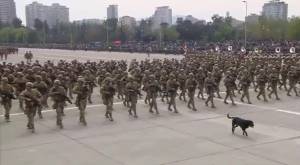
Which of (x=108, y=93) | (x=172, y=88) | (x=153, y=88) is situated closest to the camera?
(x=108, y=93)

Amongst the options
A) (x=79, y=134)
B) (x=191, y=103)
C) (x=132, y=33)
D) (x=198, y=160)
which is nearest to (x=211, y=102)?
(x=191, y=103)

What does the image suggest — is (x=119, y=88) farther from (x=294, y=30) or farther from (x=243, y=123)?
(x=294, y=30)

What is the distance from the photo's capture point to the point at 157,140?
47.5 feet

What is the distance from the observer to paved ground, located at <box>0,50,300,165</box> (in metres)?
12.4

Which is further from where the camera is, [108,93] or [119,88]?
[119,88]

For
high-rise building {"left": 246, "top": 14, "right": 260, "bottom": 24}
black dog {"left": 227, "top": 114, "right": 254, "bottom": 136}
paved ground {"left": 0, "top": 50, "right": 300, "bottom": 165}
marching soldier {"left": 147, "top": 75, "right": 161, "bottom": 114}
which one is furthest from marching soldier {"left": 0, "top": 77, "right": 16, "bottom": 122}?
high-rise building {"left": 246, "top": 14, "right": 260, "bottom": 24}

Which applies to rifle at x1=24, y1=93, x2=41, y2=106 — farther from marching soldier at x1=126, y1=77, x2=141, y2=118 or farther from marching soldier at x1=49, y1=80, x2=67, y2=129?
marching soldier at x1=126, y1=77, x2=141, y2=118

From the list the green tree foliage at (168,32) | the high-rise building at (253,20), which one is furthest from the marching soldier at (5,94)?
the high-rise building at (253,20)

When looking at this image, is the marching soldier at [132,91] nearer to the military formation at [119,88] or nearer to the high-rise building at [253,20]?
the military formation at [119,88]

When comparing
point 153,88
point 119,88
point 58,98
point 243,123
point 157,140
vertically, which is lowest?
point 157,140

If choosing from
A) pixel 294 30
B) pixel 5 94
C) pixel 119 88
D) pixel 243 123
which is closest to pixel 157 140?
pixel 243 123

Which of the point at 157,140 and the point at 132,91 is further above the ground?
the point at 132,91

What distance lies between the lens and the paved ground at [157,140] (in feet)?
40.8

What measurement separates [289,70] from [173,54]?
46.0 meters
